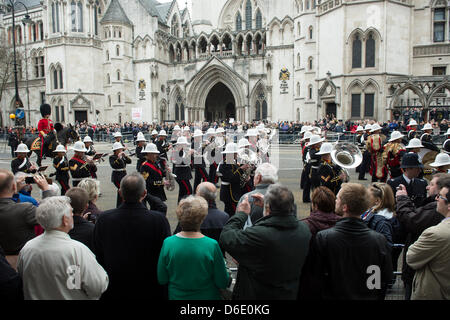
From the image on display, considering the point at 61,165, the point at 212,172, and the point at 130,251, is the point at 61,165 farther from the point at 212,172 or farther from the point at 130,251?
the point at 130,251

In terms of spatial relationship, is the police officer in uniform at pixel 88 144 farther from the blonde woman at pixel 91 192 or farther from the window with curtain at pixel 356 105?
the window with curtain at pixel 356 105

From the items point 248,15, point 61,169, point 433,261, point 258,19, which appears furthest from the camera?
point 248,15

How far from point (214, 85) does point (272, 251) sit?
43.4m

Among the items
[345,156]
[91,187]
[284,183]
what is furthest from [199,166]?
[91,187]

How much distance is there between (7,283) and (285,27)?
3884cm

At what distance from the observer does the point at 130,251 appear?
3605 millimetres

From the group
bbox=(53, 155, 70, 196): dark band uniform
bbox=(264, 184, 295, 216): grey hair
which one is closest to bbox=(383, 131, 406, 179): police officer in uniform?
bbox=(264, 184, 295, 216): grey hair

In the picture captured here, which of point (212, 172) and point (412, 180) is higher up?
point (412, 180)

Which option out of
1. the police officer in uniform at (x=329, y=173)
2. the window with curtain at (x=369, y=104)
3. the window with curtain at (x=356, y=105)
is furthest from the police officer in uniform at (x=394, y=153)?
the window with curtain at (x=356, y=105)

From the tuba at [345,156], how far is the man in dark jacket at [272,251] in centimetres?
500

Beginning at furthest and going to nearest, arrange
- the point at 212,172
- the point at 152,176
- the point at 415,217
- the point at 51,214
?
the point at 212,172 < the point at 152,176 < the point at 415,217 < the point at 51,214

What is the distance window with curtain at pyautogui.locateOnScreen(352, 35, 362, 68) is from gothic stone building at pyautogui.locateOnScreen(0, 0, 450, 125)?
81 millimetres

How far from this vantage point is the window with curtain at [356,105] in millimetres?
29223
